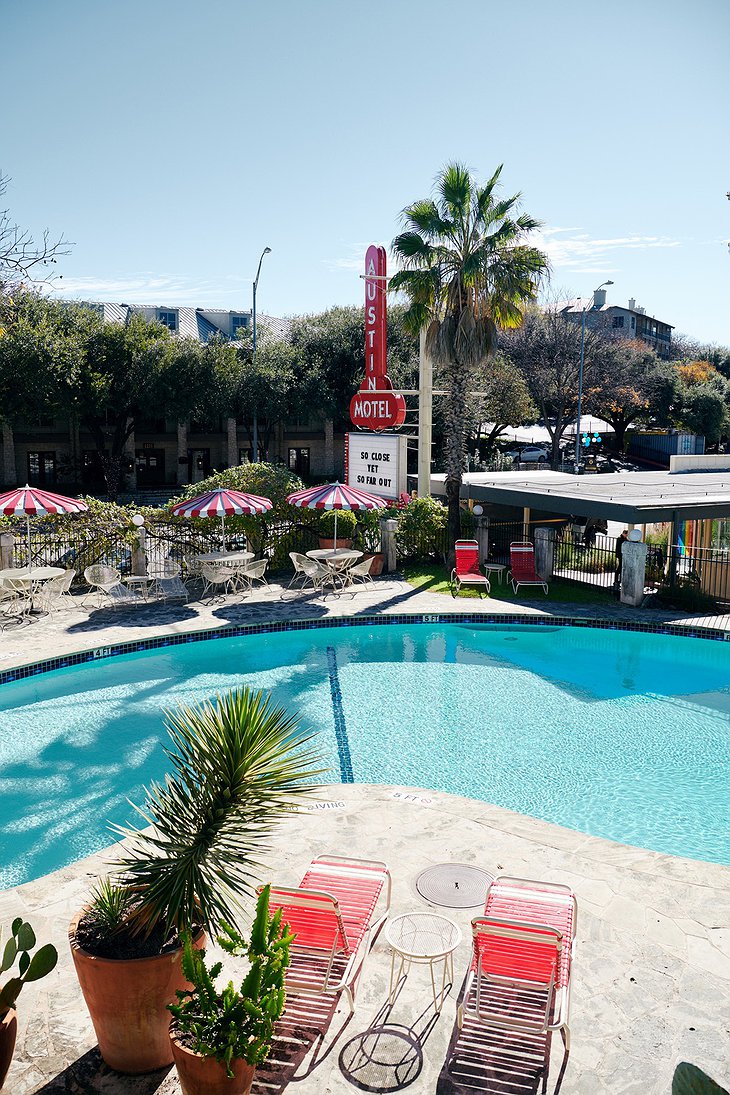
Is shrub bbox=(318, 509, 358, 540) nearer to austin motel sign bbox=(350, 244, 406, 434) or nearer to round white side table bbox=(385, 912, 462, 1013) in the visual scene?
austin motel sign bbox=(350, 244, 406, 434)

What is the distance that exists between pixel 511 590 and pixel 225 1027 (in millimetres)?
16523

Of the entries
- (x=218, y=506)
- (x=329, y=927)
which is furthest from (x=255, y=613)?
(x=329, y=927)

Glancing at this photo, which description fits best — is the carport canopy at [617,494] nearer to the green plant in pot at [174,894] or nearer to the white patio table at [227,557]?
the white patio table at [227,557]

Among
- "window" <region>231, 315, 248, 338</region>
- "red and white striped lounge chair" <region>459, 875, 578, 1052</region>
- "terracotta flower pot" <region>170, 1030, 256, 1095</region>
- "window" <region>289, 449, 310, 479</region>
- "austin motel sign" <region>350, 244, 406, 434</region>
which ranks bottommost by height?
"red and white striped lounge chair" <region>459, 875, 578, 1052</region>

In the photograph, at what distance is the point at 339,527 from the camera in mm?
21703

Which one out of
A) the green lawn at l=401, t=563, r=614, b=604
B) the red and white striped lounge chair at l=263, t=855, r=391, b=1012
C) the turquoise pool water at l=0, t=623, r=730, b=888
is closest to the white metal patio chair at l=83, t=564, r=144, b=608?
the turquoise pool water at l=0, t=623, r=730, b=888

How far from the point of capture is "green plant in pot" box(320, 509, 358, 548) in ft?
71.0

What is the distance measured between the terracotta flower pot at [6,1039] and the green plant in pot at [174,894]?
42cm

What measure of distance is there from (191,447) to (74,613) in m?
37.7

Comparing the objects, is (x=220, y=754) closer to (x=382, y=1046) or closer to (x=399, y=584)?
(x=382, y=1046)

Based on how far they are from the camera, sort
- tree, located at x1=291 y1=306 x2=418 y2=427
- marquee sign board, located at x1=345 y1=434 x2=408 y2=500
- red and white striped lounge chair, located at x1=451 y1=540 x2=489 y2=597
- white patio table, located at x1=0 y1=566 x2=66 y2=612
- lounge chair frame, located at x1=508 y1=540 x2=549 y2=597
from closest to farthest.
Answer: white patio table, located at x1=0 y1=566 x2=66 y2=612 → red and white striped lounge chair, located at x1=451 y1=540 x2=489 y2=597 → lounge chair frame, located at x1=508 y1=540 x2=549 y2=597 → marquee sign board, located at x1=345 y1=434 x2=408 y2=500 → tree, located at x1=291 y1=306 x2=418 y2=427

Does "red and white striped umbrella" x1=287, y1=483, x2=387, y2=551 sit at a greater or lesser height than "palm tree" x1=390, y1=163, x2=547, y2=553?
lesser

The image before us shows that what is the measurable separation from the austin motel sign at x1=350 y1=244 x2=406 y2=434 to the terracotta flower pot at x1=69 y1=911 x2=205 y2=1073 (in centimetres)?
1776

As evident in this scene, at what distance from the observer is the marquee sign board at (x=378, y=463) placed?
2211cm
